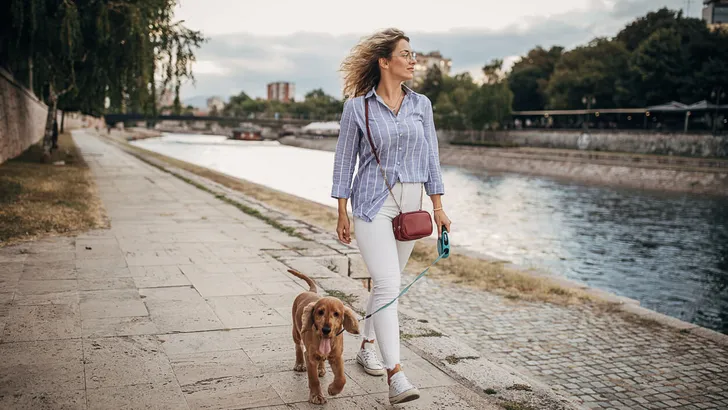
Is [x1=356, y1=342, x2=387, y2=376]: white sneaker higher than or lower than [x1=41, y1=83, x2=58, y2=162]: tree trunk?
lower

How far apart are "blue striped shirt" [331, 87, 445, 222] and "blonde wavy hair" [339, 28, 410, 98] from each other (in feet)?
0.60

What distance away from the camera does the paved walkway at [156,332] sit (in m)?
3.33

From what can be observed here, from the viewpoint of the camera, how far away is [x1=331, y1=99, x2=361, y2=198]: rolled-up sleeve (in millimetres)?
3461

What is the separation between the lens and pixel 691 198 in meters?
27.6

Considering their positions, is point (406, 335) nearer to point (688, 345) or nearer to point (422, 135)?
point (422, 135)

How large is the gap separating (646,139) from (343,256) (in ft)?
147

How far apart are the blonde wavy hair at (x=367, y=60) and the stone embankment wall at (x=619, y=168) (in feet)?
99.6

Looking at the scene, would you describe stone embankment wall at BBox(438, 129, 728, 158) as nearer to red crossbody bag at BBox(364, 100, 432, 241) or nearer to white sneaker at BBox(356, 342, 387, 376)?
white sneaker at BBox(356, 342, 387, 376)

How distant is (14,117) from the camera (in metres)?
20.9

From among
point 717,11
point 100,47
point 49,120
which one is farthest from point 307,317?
point 717,11

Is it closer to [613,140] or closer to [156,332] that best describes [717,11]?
[613,140]

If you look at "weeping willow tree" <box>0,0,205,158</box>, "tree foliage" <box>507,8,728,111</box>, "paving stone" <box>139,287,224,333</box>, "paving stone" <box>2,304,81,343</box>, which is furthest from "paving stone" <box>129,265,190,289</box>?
"tree foliage" <box>507,8,728,111</box>

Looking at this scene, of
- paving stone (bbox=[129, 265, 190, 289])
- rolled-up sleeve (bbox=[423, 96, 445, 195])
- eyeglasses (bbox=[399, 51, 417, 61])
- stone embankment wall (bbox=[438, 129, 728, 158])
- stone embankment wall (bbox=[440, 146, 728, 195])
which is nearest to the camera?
eyeglasses (bbox=[399, 51, 417, 61])

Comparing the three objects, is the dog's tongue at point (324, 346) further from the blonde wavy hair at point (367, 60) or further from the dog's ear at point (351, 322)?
the blonde wavy hair at point (367, 60)
